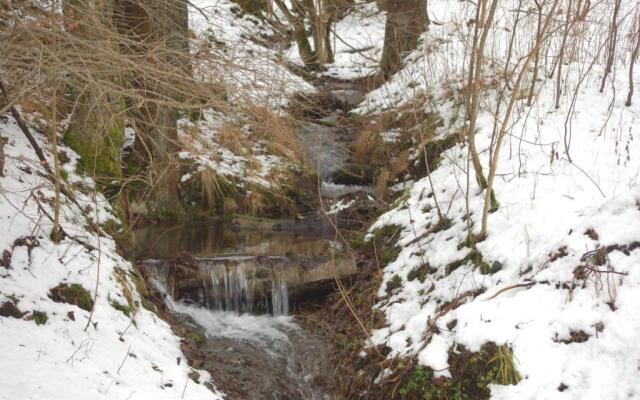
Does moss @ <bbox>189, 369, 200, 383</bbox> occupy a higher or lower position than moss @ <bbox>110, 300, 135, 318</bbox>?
lower

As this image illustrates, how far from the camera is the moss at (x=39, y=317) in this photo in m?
3.52

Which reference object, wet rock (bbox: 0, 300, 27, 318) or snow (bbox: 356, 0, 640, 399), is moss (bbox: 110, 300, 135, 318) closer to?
wet rock (bbox: 0, 300, 27, 318)

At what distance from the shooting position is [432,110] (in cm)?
801

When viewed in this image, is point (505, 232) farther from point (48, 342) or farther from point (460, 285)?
point (48, 342)

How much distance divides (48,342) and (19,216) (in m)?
Answer: 1.33

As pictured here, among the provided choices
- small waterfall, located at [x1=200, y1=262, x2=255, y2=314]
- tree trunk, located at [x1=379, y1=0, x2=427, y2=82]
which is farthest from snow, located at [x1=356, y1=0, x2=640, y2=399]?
tree trunk, located at [x1=379, y1=0, x2=427, y2=82]

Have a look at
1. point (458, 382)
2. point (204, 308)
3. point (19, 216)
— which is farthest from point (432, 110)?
point (19, 216)

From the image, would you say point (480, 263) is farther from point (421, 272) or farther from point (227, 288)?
point (227, 288)

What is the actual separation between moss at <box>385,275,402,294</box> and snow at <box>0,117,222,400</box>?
1.81 m

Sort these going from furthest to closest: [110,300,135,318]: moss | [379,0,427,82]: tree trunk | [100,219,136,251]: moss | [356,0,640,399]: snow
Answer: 1. [379,0,427,82]: tree trunk
2. [100,219,136,251]: moss
3. [110,300,135,318]: moss
4. [356,0,640,399]: snow

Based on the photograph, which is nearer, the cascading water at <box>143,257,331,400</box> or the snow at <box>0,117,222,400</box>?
the snow at <box>0,117,222,400</box>

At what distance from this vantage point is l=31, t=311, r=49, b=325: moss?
3517mm

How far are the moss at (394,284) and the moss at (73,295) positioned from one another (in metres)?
2.49

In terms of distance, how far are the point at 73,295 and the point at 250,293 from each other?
6.34ft
